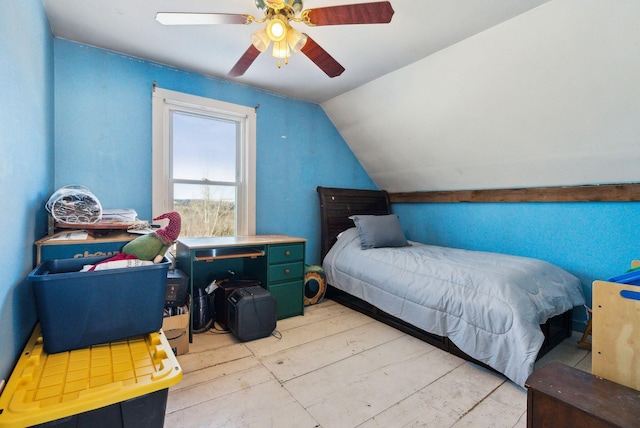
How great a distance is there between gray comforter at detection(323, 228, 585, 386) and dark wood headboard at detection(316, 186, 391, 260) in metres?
0.72

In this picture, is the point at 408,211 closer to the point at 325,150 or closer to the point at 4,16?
the point at 325,150

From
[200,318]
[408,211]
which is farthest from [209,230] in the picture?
[408,211]

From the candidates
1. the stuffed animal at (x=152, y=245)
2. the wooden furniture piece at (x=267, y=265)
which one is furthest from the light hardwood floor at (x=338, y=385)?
the stuffed animal at (x=152, y=245)

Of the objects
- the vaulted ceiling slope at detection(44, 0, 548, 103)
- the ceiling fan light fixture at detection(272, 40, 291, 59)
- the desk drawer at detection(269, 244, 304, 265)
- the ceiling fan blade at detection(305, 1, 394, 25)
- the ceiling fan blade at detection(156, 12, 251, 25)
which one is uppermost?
the vaulted ceiling slope at detection(44, 0, 548, 103)

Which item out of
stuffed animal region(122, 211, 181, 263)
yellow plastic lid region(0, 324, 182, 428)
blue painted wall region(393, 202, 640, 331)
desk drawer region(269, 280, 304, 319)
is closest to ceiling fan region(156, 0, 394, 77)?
stuffed animal region(122, 211, 181, 263)

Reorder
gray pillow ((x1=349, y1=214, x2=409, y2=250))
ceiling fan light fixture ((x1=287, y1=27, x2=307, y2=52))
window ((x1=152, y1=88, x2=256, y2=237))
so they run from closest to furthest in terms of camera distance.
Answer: ceiling fan light fixture ((x1=287, y1=27, x2=307, y2=52)), window ((x1=152, y1=88, x2=256, y2=237)), gray pillow ((x1=349, y1=214, x2=409, y2=250))

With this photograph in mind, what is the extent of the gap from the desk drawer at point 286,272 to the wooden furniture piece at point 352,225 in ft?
2.46

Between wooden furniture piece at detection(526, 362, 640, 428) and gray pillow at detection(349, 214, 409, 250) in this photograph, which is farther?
gray pillow at detection(349, 214, 409, 250)

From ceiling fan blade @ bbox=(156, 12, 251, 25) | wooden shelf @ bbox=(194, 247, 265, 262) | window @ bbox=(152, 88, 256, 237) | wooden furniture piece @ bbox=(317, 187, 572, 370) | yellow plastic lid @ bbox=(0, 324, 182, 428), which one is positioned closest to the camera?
yellow plastic lid @ bbox=(0, 324, 182, 428)

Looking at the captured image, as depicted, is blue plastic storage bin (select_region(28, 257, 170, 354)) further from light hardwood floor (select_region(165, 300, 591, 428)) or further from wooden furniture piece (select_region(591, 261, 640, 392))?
wooden furniture piece (select_region(591, 261, 640, 392))

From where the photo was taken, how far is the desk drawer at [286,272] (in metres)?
2.72

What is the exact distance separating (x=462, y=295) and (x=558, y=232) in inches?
58.4

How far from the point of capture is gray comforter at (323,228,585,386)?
6.06ft

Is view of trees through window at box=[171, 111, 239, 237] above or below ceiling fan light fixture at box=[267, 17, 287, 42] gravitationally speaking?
below
